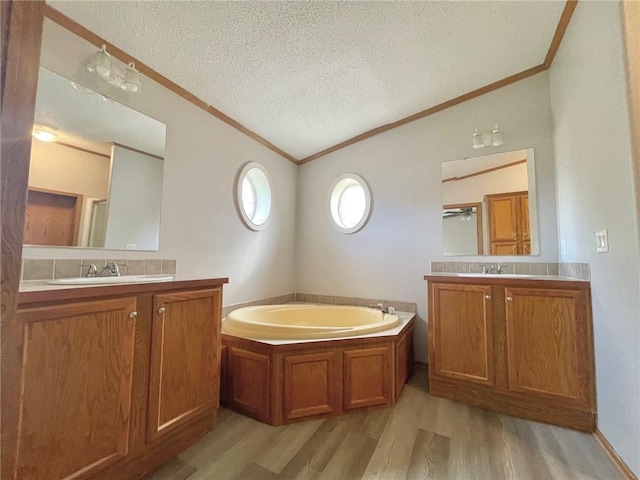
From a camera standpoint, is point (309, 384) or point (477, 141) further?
point (477, 141)

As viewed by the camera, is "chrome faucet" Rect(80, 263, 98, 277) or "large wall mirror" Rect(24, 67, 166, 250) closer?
"large wall mirror" Rect(24, 67, 166, 250)

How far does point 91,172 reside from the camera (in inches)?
63.9

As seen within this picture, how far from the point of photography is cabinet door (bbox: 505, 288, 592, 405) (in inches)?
68.0

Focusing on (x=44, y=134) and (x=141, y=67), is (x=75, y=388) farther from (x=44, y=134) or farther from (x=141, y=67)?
(x=141, y=67)

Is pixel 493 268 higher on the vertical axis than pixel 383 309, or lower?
higher

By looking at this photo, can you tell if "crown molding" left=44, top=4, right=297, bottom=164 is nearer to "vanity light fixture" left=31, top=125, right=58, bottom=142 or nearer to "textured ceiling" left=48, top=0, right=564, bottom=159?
"textured ceiling" left=48, top=0, right=564, bottom=159

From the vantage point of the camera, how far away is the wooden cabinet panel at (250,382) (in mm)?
1779

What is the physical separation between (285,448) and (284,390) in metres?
0.30

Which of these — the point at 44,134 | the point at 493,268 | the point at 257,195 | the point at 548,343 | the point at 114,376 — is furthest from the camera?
the point at 257,195

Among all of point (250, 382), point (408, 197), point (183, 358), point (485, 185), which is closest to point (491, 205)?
point (485, 185)

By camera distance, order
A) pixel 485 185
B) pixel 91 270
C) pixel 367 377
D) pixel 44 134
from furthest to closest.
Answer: pixel 485 185
pixel 367 377
pixel 91 270
pixel 44 134

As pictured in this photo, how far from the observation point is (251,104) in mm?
2373

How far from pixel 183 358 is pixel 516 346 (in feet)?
6.77

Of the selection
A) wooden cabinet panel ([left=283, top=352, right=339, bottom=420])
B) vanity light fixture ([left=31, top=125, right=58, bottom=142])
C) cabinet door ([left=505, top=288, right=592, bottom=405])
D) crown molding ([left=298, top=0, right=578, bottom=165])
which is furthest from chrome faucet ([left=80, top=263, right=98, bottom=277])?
cabinet door ([left=505, top=288, right=592, bottom=405])
